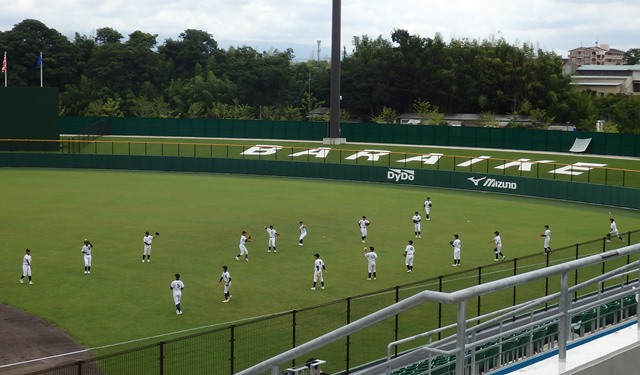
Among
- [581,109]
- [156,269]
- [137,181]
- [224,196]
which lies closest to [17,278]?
[156,269]

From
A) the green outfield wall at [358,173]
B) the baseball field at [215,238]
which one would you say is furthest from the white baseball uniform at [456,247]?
the green outfield wall at [358,173]

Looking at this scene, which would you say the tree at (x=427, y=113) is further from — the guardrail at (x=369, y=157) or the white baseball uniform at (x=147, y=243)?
the white baseball uniform at (x=147, y=243)

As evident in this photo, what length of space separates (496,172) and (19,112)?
1630 inches

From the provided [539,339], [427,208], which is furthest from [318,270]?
[539,339]

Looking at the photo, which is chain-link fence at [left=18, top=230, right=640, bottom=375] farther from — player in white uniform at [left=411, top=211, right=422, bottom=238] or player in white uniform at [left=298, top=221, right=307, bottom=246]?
player in white uniform at [left=411, top=211, right=422, bottom=238]

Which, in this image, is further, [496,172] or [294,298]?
[496,172]

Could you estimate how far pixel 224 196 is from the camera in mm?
56688

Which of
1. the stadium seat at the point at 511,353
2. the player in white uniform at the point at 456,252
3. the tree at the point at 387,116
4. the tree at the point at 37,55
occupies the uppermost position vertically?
the tree at the point at 37,55

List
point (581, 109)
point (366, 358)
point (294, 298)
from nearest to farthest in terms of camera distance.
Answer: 1. point (366, 358)
2. point (294, 298)
3. point (581, 109)

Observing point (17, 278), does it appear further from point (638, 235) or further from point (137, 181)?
point (137, 181)

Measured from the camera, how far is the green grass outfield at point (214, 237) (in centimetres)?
2741

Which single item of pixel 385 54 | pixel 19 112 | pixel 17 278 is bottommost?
pixel 17 278

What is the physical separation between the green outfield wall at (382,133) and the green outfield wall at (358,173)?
1646 cm

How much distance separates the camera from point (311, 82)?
134125mm
